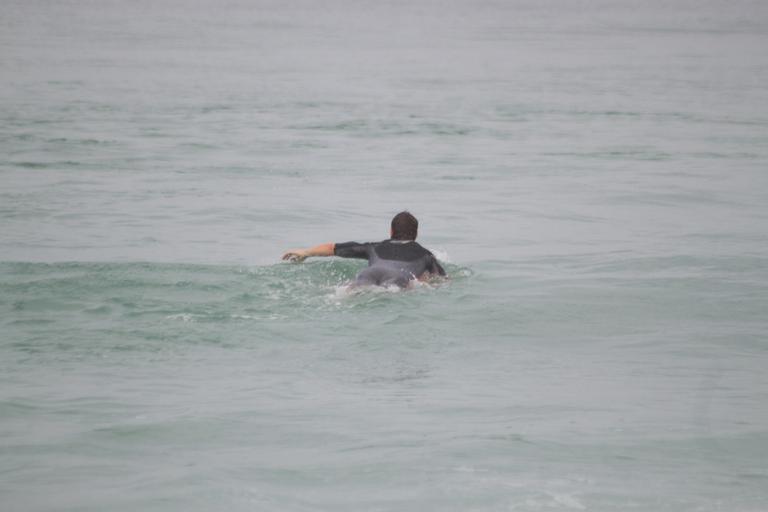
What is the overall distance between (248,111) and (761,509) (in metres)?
32.3

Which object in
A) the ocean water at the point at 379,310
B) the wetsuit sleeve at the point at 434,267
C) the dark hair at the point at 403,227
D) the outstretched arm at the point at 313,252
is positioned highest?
the dark hair at the point at 403,227

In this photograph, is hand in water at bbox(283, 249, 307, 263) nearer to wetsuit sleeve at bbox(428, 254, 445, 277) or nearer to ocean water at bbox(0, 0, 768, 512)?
ocean water at bbox(0, 0, 768, 512)

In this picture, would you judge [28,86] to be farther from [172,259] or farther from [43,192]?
[172,259]

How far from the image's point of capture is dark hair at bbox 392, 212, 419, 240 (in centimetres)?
1420

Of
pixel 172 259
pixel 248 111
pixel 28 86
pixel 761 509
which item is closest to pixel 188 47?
pixel 28 86

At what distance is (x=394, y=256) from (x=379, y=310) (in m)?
1.09

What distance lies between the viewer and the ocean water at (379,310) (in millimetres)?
8820

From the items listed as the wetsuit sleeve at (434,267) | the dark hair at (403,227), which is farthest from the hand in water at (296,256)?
the wetsuit sleeve at (434,267)

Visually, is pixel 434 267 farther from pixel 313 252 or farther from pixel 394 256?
pixel 313 252

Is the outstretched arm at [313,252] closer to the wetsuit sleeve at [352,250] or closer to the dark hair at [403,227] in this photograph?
the wetsuit sleeve at [352,250]

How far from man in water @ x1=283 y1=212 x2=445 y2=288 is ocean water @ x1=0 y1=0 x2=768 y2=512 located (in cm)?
24

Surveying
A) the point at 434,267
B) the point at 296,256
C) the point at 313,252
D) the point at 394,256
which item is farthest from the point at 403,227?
the point at 296,256

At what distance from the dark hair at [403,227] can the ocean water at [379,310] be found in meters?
0.60

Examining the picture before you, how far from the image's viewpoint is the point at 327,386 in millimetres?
10773
